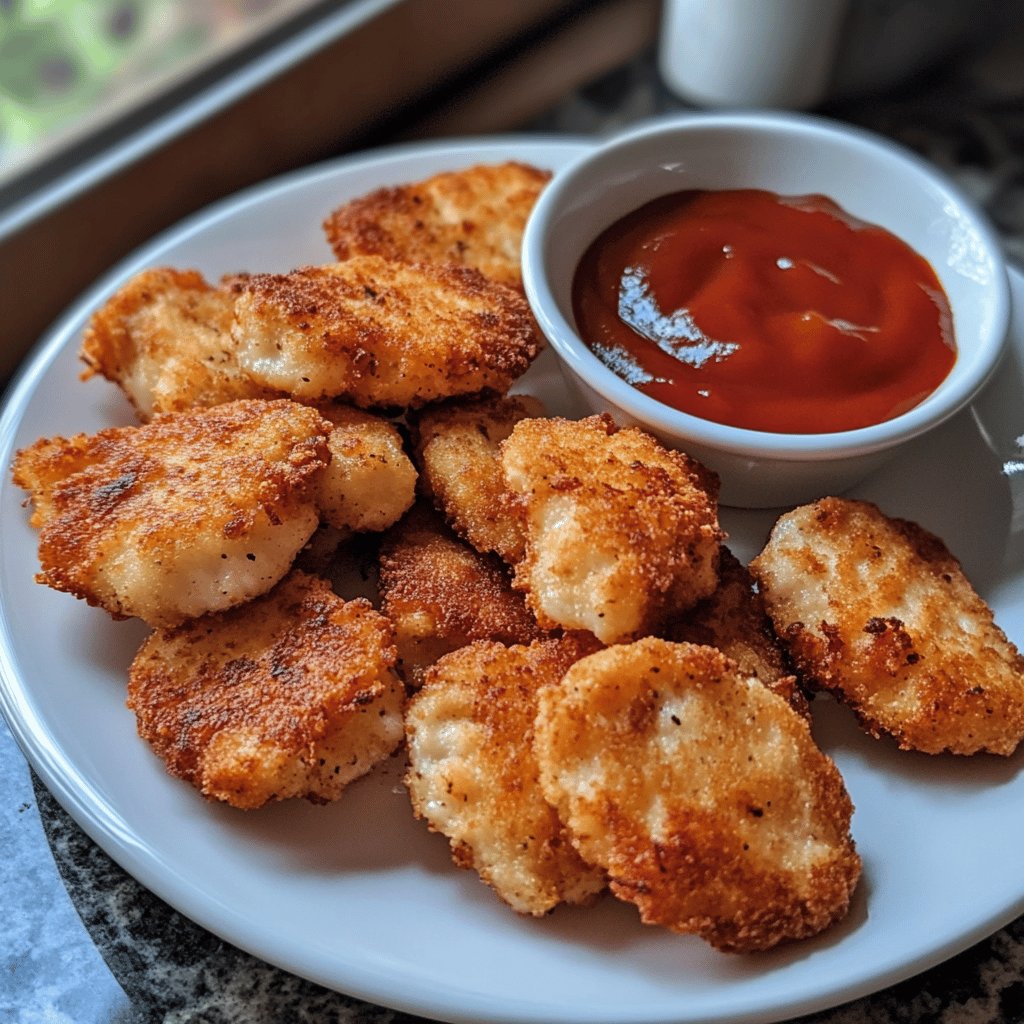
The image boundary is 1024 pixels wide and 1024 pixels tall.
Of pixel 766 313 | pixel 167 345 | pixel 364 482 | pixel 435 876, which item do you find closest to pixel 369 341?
pixel 364 482

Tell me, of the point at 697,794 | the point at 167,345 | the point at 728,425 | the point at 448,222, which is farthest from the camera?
the point at 448,222

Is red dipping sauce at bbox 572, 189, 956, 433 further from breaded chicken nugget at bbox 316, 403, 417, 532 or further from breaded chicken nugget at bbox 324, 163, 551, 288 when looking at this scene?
breaded chicken nugget at bbox 316, 403, 417, 532

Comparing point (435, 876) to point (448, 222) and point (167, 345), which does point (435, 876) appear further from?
point (448, 222)

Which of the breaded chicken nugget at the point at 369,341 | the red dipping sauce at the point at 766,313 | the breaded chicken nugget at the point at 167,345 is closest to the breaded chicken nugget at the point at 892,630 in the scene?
the red dipping sauce at the point at 766,313

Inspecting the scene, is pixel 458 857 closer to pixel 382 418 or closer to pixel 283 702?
pixel 283 702

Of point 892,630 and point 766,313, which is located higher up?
point 766,313

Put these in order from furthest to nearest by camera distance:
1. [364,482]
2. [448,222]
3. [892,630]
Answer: [448,222], [364,482], [892,630]
